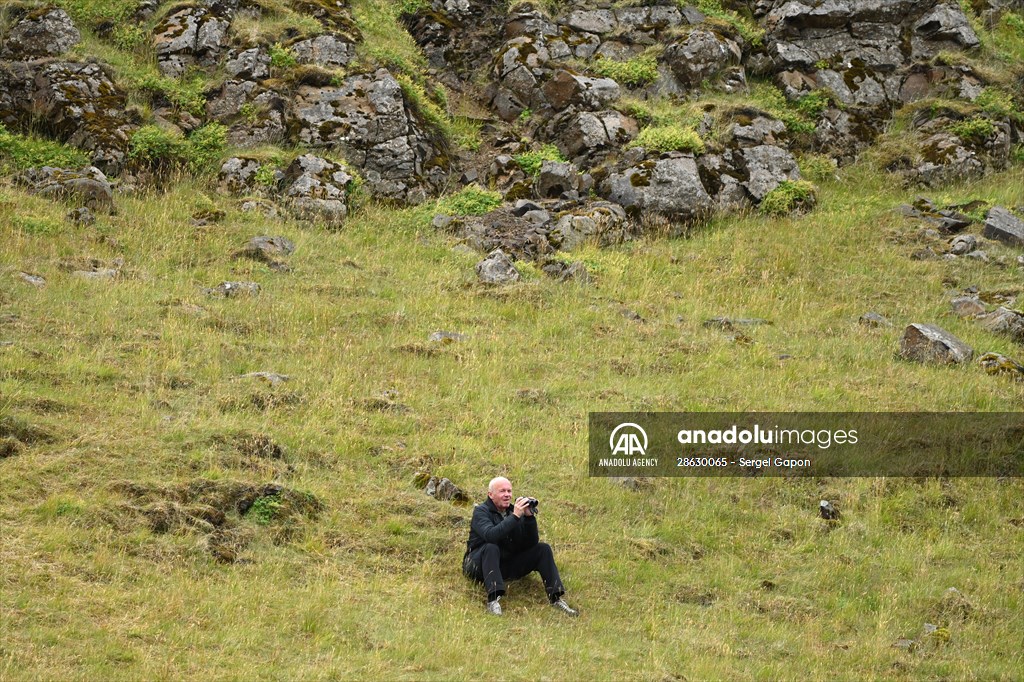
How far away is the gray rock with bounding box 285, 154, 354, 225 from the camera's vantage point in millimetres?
19953

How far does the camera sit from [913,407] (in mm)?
13672

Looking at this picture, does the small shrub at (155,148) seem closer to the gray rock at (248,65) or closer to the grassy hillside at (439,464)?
the grassy hillside at (439,464)

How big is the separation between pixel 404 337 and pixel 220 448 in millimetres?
4788

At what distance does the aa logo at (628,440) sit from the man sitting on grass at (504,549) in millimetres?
3184

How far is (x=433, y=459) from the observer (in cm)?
1173

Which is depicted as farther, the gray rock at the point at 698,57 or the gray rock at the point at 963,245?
the gray rock at the point at 698,57

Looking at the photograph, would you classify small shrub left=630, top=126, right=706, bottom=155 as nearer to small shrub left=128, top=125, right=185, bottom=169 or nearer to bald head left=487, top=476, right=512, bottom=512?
small shrub left=128, top=125, right=185, bottom=169

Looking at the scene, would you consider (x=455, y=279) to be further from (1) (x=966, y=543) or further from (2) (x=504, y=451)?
(1) (x=966, y=543)

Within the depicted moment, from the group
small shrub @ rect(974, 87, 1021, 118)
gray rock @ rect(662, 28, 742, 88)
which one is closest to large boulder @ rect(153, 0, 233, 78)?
gray rock @ rect(662, 28, 742, 88)

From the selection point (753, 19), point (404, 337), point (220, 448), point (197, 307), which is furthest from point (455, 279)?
point (753, 19)

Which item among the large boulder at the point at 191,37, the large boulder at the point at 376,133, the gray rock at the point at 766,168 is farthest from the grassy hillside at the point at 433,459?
the large boulder at the point at 191,37

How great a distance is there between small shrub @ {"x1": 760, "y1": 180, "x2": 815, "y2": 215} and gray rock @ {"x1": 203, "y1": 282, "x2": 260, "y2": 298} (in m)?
11.5

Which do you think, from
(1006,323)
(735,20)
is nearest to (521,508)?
(1006,323)

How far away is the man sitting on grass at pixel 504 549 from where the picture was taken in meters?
9.34
